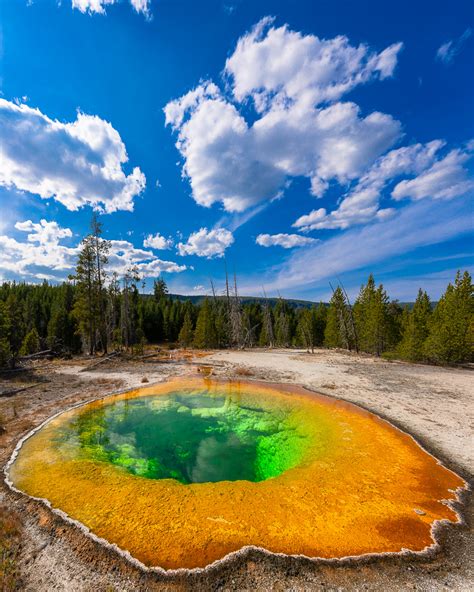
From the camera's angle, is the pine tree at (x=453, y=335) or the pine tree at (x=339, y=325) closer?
the pine tree at (x=453, y=335)

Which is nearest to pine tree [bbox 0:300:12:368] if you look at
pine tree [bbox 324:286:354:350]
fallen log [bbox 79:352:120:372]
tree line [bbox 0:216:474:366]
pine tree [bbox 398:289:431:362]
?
tree line [bbox 0:216:474:366]

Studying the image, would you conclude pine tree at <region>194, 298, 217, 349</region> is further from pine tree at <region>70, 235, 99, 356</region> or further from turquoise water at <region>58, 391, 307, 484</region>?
turquoise water at <region>58, 391, 307, 484</region>

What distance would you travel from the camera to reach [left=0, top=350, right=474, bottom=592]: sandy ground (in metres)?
4.13

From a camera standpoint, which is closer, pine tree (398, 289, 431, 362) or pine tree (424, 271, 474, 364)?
pine tree (424, 271, 474, 364)

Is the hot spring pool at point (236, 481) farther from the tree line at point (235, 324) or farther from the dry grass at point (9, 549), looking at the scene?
the tree line at point (235, 324)

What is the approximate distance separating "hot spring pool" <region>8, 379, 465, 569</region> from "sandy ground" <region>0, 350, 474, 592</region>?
0.32m

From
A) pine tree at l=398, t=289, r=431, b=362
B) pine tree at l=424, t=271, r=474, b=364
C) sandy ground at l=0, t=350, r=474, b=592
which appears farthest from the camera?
pine tree at l=398, t=289, r=431, b=362

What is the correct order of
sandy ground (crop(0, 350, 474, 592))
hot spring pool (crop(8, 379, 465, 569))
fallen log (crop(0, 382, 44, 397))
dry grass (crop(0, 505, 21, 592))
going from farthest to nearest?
fallen log (crop(0, 382, 44, 397)) → hot spring pool (crop(8, 379, 465, 569)) → sandy ground (crop(0, 350, 474, 592)) → dry grass (crop(0, 505, 21, 592))

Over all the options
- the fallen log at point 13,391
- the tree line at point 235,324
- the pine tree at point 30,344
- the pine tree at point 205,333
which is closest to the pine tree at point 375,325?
the tree line at point 235,324

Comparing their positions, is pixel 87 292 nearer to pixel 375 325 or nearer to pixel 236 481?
pixel 236 481

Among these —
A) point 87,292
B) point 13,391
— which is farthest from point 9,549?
point 87,292

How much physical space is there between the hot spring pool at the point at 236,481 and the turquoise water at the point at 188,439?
0.21 ft

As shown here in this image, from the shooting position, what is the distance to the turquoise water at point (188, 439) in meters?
8.59

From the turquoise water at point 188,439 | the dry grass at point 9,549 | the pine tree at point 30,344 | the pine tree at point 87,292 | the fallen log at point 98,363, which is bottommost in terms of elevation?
the turquoise water at point 188,439
